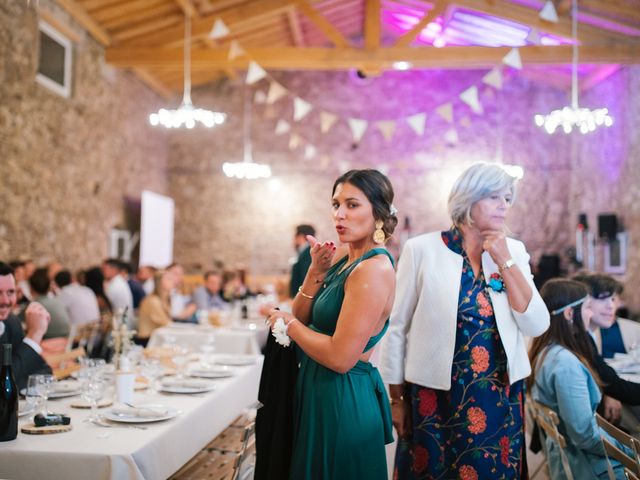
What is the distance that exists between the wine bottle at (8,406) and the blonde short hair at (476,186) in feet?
5.41

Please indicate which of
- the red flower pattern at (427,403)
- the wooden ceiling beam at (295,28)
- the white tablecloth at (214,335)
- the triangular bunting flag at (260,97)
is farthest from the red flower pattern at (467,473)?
the triangular bunting flag at (260,97)

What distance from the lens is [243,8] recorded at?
10.3 m

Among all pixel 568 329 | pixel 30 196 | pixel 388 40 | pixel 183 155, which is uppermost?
pixel 388 40

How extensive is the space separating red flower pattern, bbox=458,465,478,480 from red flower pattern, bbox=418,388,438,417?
0.21 metres

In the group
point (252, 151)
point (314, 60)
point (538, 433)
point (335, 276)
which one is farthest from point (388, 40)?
point (335, 276)

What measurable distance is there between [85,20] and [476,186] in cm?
860

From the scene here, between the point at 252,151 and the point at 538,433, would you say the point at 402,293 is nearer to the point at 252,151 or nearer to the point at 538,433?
the point at 538,433

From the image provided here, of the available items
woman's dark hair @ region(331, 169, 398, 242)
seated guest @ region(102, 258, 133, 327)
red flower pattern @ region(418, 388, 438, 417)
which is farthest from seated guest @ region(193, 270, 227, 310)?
woman's dark hair @ region(331, 169, 398, 242)

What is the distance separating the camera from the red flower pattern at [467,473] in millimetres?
2189

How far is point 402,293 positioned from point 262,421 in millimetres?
712

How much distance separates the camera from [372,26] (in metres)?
9.95

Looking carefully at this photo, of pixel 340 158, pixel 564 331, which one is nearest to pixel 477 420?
pixel 564 331

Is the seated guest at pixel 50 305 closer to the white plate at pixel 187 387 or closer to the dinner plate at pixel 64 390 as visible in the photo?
the dinner plate at pixel 64 390

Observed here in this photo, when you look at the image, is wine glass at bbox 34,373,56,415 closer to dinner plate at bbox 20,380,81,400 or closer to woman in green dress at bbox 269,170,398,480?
dinner plate at bbox 20,380,81,400
